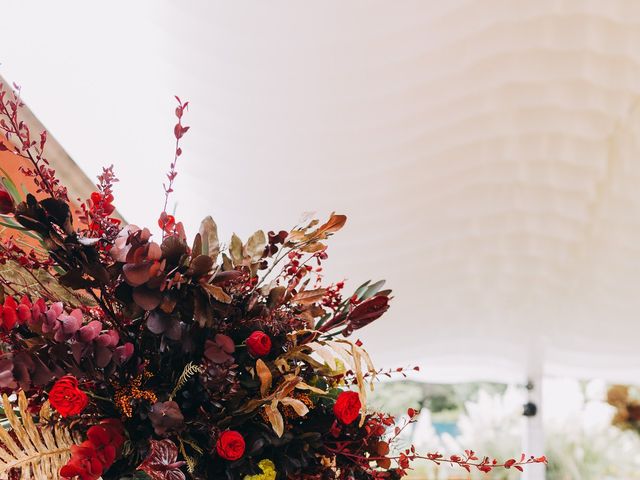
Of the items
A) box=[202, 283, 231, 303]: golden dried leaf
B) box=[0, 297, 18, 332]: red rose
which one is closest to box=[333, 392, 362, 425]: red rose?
box=[202, 283, 231, 303]: golden dried leaf

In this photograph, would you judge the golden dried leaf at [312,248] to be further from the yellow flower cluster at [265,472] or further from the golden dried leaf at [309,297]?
the yellow flower cluster at [265,472]

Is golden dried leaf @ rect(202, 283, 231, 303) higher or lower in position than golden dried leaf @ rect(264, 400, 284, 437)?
higher

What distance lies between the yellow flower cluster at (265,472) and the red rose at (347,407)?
0.06 meters

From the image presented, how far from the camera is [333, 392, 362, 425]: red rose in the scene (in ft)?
1.65

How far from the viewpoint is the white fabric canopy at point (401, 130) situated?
4.41 ft

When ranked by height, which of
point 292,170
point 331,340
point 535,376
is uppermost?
point 292,170

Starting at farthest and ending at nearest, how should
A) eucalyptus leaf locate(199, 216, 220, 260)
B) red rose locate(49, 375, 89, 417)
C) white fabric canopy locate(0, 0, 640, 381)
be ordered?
white fabric canopy locate(0, 0, 640, 381)
eucalyptus leaf locate(199, 216, 220, 260)
red rose locate(49, 375, 89, 417)

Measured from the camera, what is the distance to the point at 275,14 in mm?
1360

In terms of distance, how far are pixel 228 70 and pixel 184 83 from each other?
105 mm

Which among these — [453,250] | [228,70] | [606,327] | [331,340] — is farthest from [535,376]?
[331,340]

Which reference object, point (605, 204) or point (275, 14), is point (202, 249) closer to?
point (275, 14)

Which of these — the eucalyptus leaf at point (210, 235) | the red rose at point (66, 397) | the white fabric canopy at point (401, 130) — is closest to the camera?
the red rose at point (66, 397)

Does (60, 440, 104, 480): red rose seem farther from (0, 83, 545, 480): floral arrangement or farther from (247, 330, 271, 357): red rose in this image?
(247, 330, 271, 357): red rose

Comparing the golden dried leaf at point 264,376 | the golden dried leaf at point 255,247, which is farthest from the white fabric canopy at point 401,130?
the golden dried leaf at point 264,376
